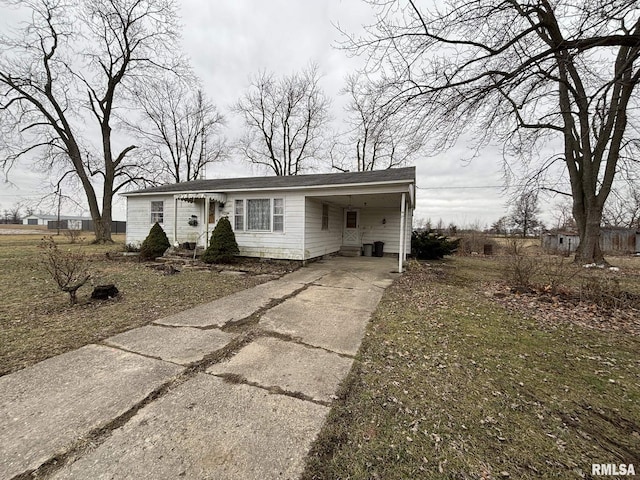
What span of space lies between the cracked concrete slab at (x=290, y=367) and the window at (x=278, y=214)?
6.30m

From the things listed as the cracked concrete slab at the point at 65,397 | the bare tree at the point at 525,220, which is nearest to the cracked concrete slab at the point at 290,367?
the cracked concrete slab at the point at 65,397

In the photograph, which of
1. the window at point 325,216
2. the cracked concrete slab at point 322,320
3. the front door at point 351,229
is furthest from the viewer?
the front door at point 351,229

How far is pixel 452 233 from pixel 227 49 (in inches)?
703

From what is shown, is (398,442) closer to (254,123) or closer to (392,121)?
(392,121)

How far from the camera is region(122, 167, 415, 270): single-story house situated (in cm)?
853

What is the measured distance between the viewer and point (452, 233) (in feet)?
64.3

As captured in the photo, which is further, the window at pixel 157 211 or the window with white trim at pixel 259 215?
the window at pixel 157 211

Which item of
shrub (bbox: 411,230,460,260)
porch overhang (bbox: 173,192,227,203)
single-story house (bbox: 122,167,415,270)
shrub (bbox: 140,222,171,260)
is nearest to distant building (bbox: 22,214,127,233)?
single-story house (bbox: 122,167,415,270)

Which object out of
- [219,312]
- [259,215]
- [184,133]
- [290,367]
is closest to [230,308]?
[219,312]

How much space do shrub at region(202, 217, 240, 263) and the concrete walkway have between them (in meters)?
5.10

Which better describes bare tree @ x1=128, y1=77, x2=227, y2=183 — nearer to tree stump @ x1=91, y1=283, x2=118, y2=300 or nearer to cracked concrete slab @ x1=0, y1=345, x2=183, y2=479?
tree stump @ x1=91, y1=283, x2=118, y2=300

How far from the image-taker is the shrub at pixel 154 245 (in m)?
9.77

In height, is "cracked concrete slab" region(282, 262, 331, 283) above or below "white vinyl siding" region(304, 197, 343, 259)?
below

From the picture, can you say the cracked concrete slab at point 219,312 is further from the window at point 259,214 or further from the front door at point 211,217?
the front door at point 211,217
